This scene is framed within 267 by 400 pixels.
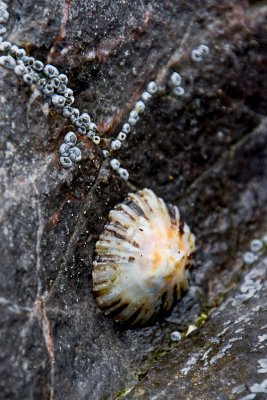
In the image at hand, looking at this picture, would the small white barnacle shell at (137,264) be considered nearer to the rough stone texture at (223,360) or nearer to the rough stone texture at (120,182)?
the rough stone texture at (120,182)

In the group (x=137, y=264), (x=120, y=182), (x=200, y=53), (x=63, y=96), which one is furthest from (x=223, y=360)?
(x=200, y=53)

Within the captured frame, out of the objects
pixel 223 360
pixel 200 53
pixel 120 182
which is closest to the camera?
pixel 223 360

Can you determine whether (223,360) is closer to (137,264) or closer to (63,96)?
(137,264)

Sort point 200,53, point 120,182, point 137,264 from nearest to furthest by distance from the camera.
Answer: point 137,264
point 120,182
point 200,53

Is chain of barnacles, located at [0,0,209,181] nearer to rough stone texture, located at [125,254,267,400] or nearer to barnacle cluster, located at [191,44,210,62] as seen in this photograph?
barnacle cluster, located at [191,44,210,62]

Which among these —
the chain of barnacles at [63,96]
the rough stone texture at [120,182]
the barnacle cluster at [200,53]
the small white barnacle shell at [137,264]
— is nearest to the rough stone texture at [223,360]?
the rough stone texture at [120,182]

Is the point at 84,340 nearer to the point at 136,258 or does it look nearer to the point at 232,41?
the point at 136,258

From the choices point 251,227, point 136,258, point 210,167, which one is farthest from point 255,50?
point 136,258
